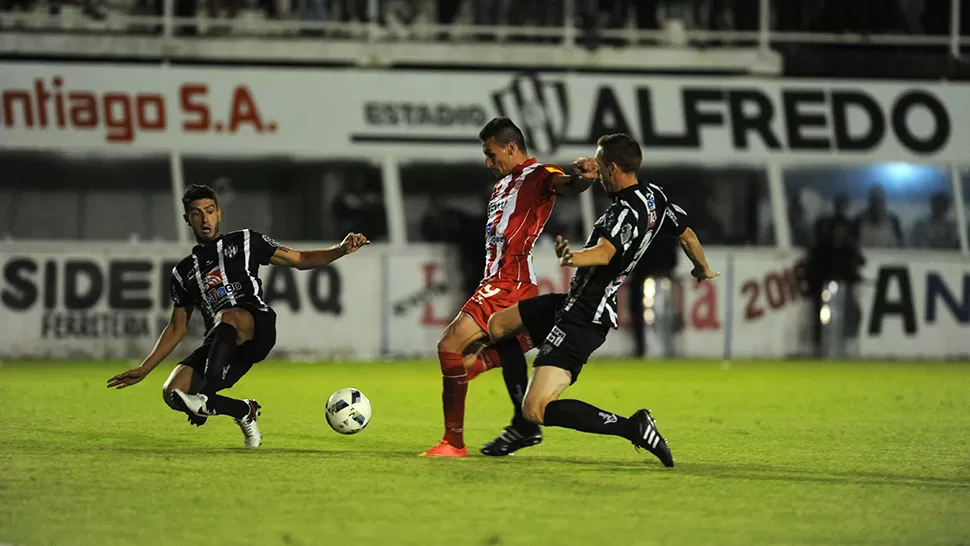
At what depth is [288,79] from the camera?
2073 centimetres

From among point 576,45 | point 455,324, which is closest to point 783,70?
point 576,45

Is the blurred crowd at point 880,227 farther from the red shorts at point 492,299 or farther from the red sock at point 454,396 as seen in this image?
the red sock at point 454,396

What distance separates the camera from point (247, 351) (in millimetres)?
9773

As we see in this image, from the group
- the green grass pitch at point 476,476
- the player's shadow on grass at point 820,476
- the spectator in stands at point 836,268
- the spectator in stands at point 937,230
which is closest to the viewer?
the green grass pitch at point 476,476

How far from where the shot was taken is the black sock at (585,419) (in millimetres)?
8445

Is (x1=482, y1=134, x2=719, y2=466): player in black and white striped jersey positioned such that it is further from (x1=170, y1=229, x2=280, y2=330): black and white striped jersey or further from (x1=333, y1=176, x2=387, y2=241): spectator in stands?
(x1=333, y1=176, x2=387, y2=241): spectator in stands

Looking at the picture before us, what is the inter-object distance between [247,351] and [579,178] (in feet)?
7.64

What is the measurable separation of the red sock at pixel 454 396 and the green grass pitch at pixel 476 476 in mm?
200

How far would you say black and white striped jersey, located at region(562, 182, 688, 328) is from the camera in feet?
28.1

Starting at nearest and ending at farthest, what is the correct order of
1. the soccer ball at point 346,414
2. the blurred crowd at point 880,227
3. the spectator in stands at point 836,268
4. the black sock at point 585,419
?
the black sock at point 585,419 → the soccer ball at point 346,414 → the spectator in stands at point 836,268 → the blurred crowd at point 880,227

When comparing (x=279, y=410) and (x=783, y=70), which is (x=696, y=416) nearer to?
(x=279, y=410)

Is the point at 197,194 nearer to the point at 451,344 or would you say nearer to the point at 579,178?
the point at 451,344

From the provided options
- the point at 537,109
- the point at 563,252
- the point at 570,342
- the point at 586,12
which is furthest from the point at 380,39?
the point at 563,252

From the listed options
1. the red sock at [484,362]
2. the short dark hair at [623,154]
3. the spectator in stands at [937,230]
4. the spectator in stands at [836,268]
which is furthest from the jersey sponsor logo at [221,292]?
the spectator in stands at [937,230]
